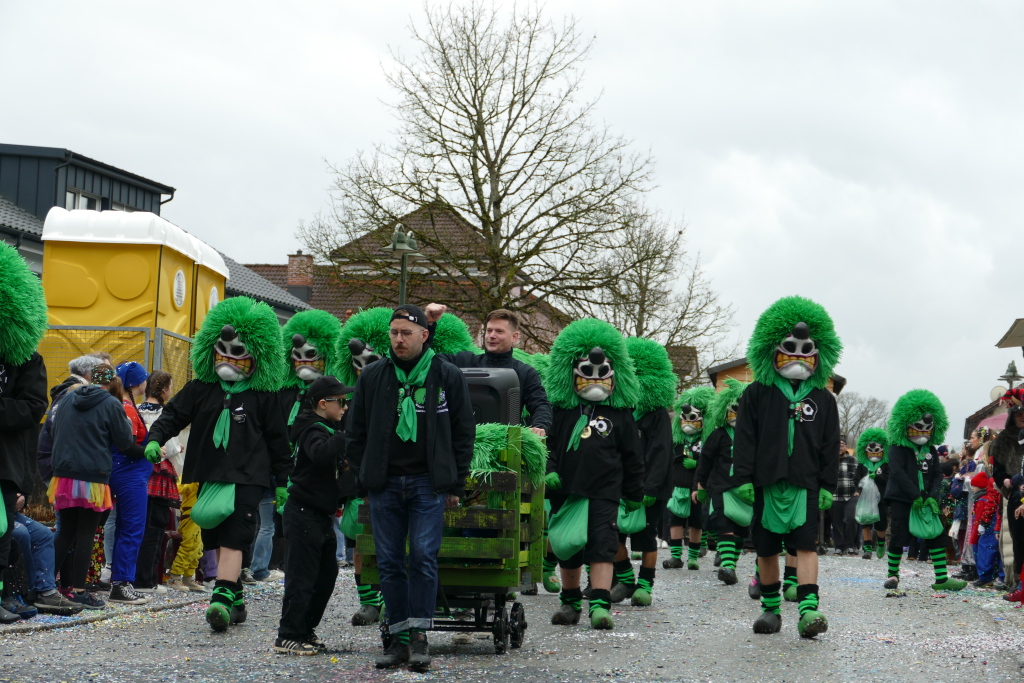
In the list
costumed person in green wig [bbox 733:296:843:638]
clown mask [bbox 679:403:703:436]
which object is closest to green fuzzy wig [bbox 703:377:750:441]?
clown mask [bbox 679:403:703:436]

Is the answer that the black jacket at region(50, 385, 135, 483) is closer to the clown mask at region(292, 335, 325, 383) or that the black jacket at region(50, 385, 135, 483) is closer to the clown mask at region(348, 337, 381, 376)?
the clown mask at region(292, 335, 325, 383)

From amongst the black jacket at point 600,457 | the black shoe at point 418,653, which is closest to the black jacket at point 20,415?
the black shoe at point 418,653

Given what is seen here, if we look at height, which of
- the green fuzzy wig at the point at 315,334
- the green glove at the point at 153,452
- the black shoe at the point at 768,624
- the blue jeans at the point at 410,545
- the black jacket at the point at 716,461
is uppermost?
the green fuzzy wig at the point at 315,334

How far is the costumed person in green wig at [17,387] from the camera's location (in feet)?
23.4

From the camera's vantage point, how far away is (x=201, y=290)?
1656cm

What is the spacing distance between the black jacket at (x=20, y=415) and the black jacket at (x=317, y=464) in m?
1.49

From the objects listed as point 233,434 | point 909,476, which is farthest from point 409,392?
point 909,476

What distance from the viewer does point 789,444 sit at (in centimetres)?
891

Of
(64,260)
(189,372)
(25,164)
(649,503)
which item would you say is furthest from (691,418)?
(25,164)

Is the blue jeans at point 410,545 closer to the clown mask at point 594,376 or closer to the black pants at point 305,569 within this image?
the black pants at point 305,569

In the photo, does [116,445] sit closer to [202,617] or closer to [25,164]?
[202,617]

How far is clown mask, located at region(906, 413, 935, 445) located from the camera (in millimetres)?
13031

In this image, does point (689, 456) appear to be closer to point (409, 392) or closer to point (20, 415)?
point (409, 392)

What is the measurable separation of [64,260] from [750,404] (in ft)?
29.7
